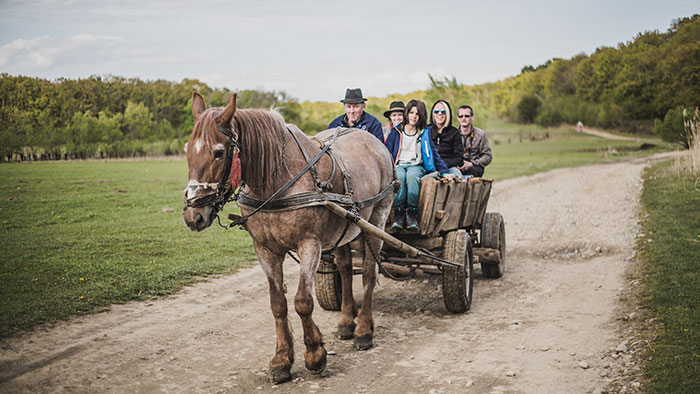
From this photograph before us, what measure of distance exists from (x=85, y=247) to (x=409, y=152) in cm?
610

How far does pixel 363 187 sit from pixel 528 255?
16.8 feet

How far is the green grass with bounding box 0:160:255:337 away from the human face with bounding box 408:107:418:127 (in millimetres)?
3674

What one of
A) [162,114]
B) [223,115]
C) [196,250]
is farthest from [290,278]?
[162,114]

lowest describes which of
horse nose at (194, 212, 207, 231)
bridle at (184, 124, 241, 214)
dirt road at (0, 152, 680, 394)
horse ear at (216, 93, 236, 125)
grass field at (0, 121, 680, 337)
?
dirt road at (0, 152, 680, 394)

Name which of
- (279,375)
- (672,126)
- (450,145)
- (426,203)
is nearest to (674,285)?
(426,203)

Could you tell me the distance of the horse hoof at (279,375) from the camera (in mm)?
4309

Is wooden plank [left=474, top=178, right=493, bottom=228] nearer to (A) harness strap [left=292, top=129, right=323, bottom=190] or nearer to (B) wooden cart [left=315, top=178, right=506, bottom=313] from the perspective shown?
(B) wooden cart [left=315, top=178, right=506, bottom=313]

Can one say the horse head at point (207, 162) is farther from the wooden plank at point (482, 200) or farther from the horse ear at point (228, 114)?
the wooden plank at point (482, 200)

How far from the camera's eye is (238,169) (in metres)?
3.92

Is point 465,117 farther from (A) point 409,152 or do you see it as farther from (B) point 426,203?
(B) point 426,203

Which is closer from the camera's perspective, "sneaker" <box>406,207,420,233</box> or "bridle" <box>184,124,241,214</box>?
"bridle" <box>184,124,241,214</box>

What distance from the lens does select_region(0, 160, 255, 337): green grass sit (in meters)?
6.45

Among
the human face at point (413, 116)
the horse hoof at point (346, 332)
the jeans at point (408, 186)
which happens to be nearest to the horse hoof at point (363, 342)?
the horse hoof at point (346, 332)

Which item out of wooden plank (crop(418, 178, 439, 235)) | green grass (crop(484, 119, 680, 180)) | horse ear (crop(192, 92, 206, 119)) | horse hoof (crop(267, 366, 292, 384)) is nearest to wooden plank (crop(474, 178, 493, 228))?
wooden plank (crop(418, 178, 439, 235))
